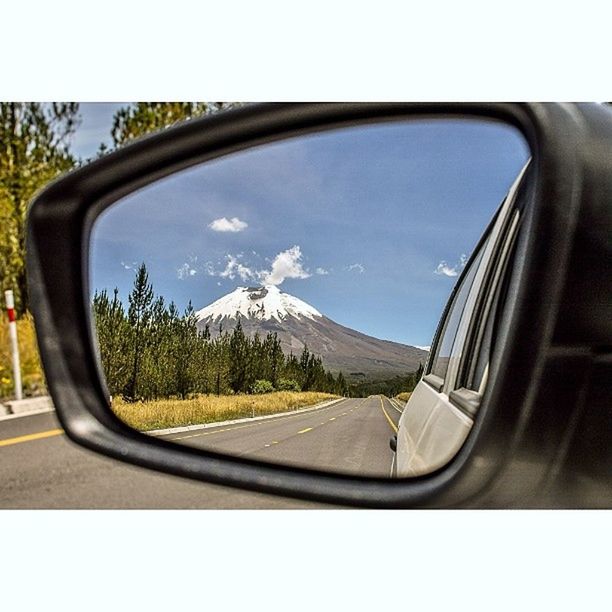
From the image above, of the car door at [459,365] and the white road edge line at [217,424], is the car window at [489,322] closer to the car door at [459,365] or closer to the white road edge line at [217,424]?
the car door at [459,365]

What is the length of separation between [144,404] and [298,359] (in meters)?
0.30

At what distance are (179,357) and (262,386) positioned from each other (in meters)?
0.14

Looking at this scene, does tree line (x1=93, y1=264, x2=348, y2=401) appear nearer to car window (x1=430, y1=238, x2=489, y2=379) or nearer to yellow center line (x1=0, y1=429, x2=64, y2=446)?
car window (x1=430, y1=238, x2=489, y2=379)

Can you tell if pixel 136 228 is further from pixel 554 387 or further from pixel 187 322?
pixel 554 387

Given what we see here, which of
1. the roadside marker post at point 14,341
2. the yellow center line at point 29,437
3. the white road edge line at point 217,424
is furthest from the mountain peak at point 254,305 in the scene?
the roadside marker post at point 14,341

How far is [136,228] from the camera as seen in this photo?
51.4 inches

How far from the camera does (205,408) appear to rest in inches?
45.7

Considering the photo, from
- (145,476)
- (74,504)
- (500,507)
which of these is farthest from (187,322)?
(145,476)

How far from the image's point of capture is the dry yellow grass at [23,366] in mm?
7164

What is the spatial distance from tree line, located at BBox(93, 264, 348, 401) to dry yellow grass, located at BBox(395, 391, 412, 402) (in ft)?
0.19

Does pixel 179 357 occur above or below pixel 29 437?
above

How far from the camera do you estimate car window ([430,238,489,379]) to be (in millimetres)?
1080

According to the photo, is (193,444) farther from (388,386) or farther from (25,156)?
(25,156)

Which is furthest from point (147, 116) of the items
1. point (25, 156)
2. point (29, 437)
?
point (29, 437)
